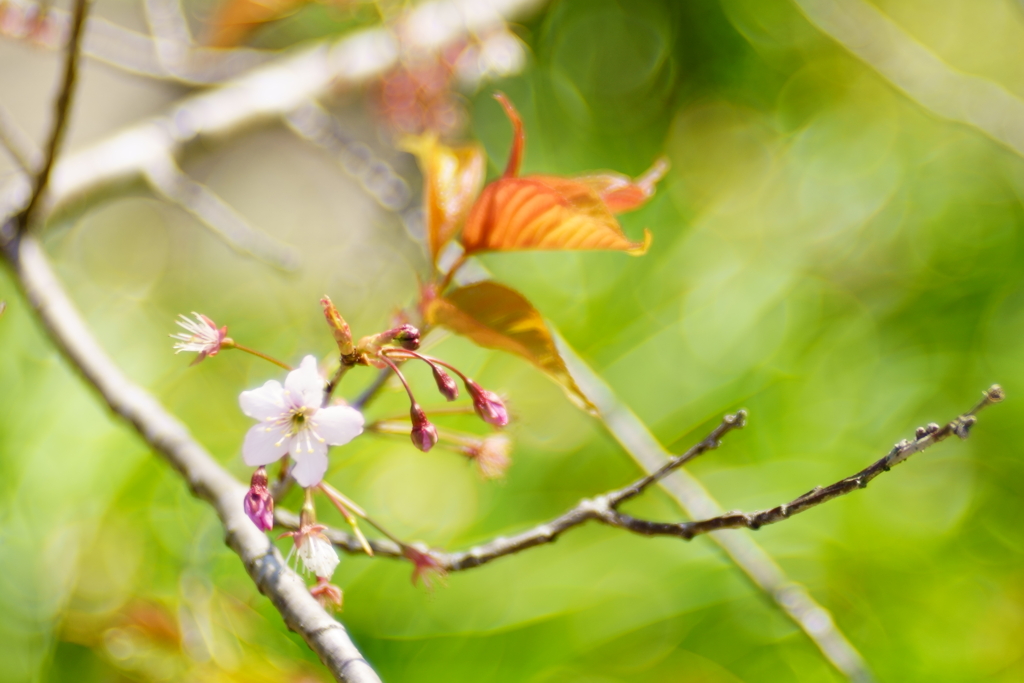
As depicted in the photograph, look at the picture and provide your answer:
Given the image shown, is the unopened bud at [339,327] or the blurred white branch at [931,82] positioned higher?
the blurred white branch at [931,82]

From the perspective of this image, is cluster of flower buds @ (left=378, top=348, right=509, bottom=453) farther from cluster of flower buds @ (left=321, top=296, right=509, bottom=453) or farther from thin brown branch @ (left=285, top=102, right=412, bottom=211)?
thin brown branch @ (left=285, top=102, right=412, bottom=211)

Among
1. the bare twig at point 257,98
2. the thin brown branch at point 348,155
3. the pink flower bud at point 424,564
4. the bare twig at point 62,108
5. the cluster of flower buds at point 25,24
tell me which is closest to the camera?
the pink flower bud at point 424,564

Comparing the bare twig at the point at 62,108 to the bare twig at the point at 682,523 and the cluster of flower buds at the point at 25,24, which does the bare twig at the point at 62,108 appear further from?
the bare twig at the point at 682,523

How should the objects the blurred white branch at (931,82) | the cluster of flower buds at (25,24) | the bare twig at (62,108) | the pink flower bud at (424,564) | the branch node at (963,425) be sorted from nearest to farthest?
1. the branch node at (963,425)
2. the pink flower bud at (424,564)
3. the bare twig at (62,108)
4. the cluster of flower buds at (25,24)
5. the blurred white branch at (931,82)

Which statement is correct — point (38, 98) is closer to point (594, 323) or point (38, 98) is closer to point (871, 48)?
point (594, 323)

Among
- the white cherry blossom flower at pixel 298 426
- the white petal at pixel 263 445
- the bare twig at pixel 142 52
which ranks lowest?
the bare twig at pixel 142 52

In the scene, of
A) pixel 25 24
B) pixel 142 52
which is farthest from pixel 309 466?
pixel 142 52

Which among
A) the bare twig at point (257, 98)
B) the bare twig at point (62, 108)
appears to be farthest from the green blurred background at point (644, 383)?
the bare twig at point (62, 108)

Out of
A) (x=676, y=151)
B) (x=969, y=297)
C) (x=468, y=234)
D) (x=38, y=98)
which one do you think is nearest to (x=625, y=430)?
(x=468, y=234)

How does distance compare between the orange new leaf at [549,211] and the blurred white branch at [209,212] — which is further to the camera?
the blurred white branch at [209,212]
